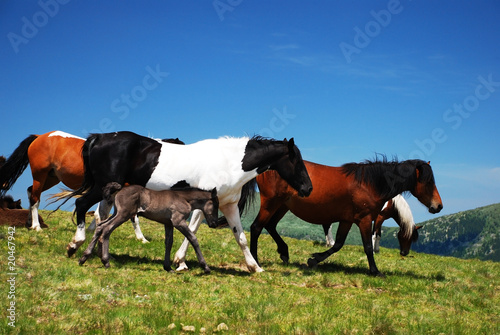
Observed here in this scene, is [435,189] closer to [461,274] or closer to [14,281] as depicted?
[461,274]

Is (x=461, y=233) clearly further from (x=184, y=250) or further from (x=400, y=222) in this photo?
(x=184, y=250)

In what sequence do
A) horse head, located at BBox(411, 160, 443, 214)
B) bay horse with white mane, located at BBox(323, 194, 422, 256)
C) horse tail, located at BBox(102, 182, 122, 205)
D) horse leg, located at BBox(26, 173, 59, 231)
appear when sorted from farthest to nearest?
1. bay horse with white mane, located at BBox(323, 194, 422, 256)
2. horse leg, located at BBox(26, 173, 59, 231)
3. horse head, located at BBox(411, 160, 443, 214)
4. horse tail, located at BBox(102, 182, 122, 205)

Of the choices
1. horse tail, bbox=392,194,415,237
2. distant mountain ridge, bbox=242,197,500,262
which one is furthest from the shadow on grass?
distant mountain ridge, bbox=242,197,500,262

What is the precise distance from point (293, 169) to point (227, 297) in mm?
3676

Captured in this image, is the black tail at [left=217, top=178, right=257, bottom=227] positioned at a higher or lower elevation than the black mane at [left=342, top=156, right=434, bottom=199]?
lower

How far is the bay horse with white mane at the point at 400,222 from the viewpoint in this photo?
1897 cm

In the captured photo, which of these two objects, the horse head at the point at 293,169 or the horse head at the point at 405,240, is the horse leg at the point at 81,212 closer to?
the horse head at the point at 293,169

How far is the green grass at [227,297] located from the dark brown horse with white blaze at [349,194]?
1.13m

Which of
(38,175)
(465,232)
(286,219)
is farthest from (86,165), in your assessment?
(465,232)

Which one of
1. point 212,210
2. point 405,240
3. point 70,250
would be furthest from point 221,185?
point 405,240

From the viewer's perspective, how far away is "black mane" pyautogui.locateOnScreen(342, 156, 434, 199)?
38.9ft

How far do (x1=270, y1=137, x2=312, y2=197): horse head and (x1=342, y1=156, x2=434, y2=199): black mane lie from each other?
5.85ft

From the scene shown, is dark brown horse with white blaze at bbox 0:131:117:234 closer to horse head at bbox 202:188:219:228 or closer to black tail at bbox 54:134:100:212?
black tail at bbox 54:134:100:212

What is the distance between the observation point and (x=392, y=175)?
1189cm
